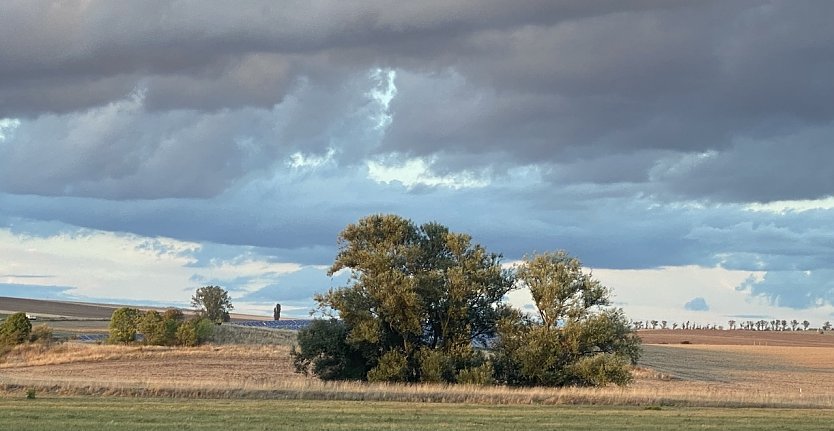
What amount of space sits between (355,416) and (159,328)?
6594 cm

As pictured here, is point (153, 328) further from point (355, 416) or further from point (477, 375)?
point (355, 416)

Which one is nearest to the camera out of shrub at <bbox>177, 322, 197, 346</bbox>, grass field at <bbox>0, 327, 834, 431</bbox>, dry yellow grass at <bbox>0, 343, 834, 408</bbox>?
grass field at <bbox>0, 327, 834, 431</bbox>

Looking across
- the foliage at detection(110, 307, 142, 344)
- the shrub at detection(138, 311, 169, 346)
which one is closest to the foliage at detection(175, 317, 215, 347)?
the shrub at detection(138, 311, 169, 346)

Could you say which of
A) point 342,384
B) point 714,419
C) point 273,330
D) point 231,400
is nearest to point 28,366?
point 273,330

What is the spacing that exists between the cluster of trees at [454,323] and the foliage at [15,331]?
142 feet

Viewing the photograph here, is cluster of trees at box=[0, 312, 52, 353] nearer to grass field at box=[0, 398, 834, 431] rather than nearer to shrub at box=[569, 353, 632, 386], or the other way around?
grass field at box=[0, 398, 834, 431]

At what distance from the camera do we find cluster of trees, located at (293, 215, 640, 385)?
57.8 m

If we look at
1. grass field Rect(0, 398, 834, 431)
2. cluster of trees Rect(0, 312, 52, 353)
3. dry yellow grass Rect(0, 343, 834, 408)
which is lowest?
grass field Rect(0, 398, 834, 431)

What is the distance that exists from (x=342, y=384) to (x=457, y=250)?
11916 millimetres

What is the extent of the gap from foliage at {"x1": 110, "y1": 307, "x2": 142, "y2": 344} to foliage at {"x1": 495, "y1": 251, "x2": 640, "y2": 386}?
1966 inches

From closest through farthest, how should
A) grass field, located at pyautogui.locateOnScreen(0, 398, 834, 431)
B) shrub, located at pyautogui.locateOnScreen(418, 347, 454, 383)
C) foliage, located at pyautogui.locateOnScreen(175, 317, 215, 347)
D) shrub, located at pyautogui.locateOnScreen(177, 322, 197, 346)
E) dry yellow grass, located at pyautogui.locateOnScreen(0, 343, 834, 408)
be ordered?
grass field, located at pyautogui.locateOnScreen(0, 398, 834, 431) → dry yellow grass, located at pyautogui.locateOnScreen(0, 343, 834, 408) → shrub, located at pyautogui.locateOnScreen(418, 347, 454, 383) → shrub, located at pyautogui.locateOnScreen(177, 322, 197, 346) → foliage, located at pyautogui.locateOnScreen(175, 317, 215, 347)

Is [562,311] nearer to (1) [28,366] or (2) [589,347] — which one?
(2) [589,347]

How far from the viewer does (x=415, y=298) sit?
188ft

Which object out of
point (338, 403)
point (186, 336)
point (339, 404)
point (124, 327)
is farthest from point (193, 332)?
point (339, 404)
